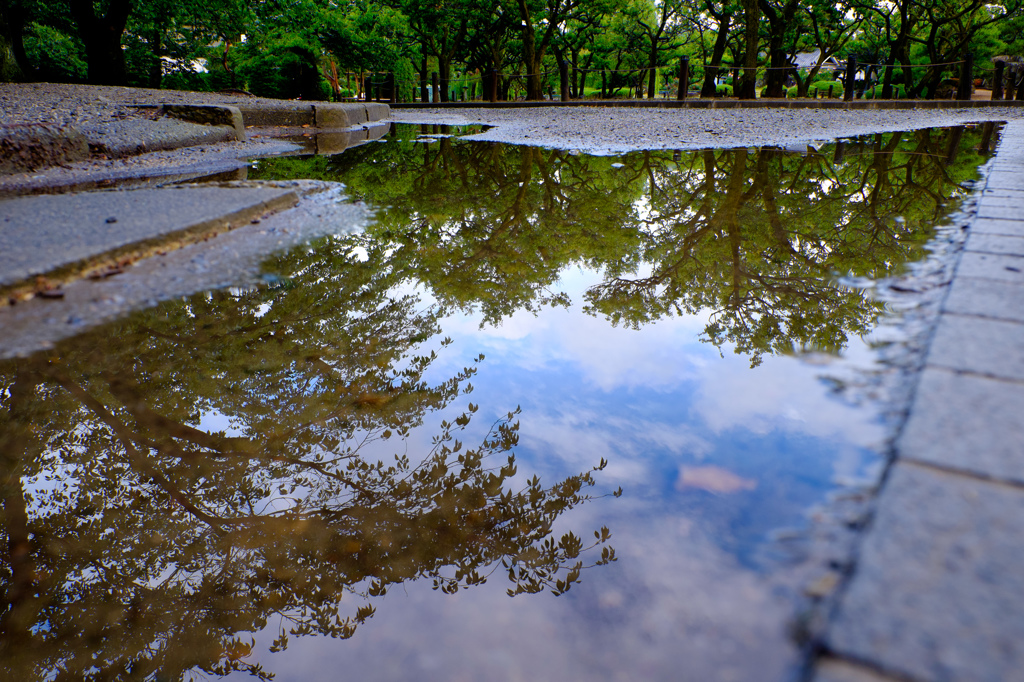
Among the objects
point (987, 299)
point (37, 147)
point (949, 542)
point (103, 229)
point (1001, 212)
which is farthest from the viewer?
point (37, 147)

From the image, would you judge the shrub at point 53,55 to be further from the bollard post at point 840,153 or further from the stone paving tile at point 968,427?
the stone paving tile at point 968,427

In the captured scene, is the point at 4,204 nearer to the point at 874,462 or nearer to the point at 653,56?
the point at 874,462

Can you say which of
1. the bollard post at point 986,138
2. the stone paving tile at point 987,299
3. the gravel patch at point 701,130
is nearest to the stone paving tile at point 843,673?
the stone paving tile at point 987,299

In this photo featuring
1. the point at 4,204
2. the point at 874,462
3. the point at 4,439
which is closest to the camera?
the point at 874,462

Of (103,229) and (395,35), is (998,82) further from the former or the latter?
(103,229)

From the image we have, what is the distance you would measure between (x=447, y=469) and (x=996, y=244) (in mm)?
2077

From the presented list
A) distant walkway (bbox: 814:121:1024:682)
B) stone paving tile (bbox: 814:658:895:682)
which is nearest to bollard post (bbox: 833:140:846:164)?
distant walkway (bbox: 814:121:1024:682)

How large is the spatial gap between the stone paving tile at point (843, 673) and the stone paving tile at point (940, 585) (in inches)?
0.5

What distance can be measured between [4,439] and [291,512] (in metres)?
0.69

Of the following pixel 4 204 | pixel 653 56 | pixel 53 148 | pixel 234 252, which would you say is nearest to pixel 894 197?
pixel 234 252

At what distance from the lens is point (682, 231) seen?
2740 mm

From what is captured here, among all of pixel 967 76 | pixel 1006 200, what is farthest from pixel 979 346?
pixel 967 76

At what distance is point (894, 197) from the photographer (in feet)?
10.7

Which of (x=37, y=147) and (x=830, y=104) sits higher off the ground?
(x=830, y=104)
